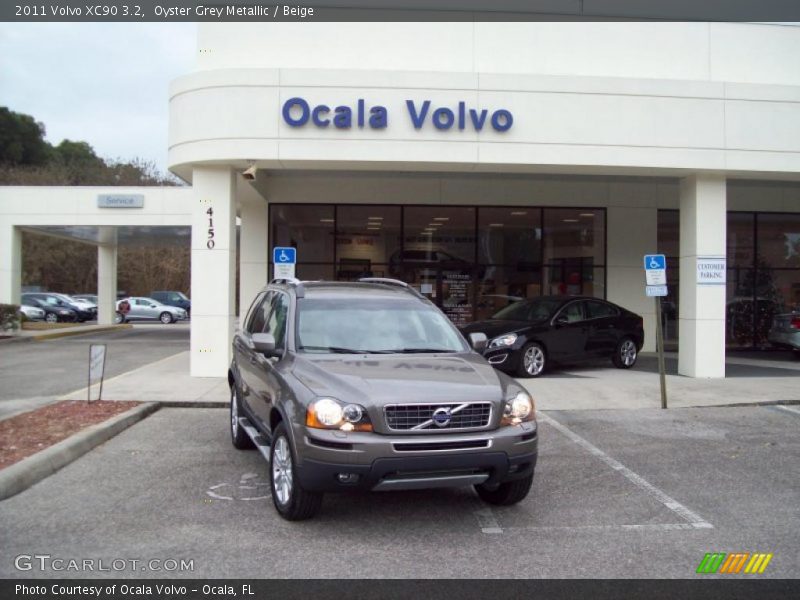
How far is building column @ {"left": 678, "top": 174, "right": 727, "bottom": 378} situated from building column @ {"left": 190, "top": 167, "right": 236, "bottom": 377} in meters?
8.72

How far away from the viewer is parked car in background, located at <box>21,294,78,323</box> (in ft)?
108

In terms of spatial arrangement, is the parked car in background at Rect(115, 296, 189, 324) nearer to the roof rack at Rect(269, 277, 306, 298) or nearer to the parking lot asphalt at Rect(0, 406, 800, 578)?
the parking lot asphalt at Rect(0, 406, 800, 578)

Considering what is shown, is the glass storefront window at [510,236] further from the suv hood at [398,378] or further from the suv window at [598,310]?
the suv hood at [398,378]

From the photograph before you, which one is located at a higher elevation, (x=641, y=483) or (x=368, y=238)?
(x=368, y=238)

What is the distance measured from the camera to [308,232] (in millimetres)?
17703

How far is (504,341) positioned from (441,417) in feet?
26.1

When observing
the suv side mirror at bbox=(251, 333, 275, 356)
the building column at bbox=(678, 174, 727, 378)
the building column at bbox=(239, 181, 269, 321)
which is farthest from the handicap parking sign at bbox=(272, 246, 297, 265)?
the building column at bbox=(678, 174, 727, 378)

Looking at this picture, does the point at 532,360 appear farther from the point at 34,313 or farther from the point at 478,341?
the point at 34,313

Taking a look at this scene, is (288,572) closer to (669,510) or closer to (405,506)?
(405,506)

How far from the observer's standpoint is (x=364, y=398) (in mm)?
4836

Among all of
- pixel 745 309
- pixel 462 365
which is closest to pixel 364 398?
pixel 462 365

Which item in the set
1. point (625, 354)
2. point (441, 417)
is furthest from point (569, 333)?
point (441, 417)

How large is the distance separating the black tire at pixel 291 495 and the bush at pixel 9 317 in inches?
775
